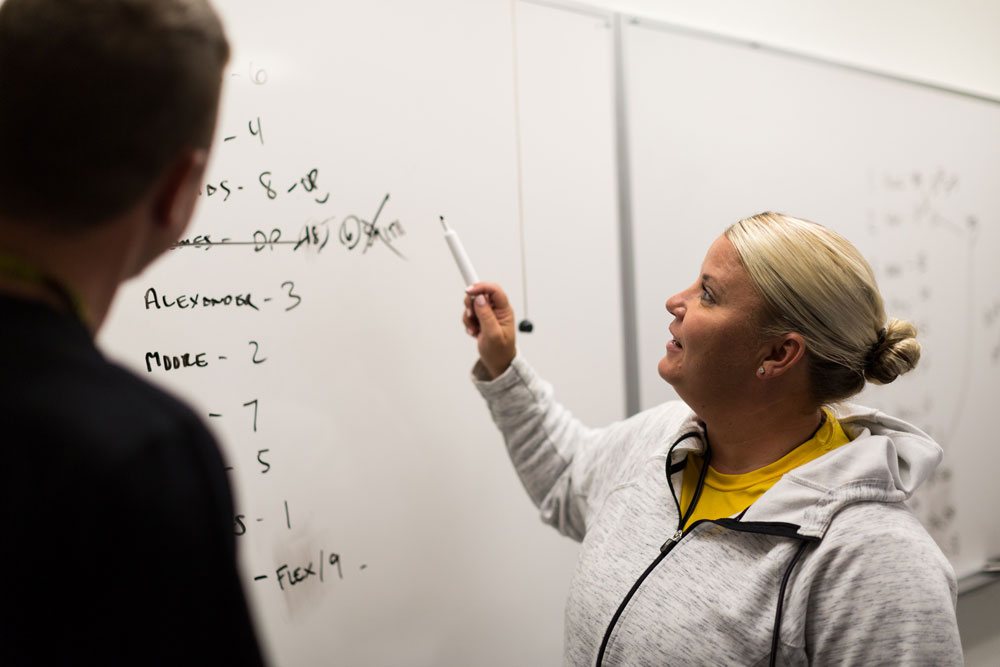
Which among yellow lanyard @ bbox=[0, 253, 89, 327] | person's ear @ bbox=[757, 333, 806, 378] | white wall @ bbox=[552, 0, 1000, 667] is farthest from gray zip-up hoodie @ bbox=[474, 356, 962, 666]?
white wall @ bbox=[552, 0, 1000, 667]

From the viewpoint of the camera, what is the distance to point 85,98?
12.9 inches

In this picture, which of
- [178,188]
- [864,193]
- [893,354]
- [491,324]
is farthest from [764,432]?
[864,193]

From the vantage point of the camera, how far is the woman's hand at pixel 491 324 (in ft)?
3.31

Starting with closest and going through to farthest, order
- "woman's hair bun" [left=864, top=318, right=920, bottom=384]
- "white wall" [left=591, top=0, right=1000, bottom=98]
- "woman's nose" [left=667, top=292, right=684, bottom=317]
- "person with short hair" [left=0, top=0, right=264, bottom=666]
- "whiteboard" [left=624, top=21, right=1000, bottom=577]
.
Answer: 1. "person with short hair" [left=0, top=0, right=264, bottom=666]
2. "woman's hair bun" [left=864, top=318, right=920, bottom=384]
3. "woman's nose" [left=667, top=292, right=684, bottom=317]
4. "whiteboard" [left=624, top=21, right=1000, bottom=577]
5. "white wall" [left=591, top=0, right=1000, bottom=98]

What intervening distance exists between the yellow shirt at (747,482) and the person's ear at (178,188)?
714mm

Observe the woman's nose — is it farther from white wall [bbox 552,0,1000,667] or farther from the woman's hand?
white wall [bbox 552,0,1000,667]

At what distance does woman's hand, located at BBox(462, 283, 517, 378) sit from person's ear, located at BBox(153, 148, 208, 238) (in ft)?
2.05

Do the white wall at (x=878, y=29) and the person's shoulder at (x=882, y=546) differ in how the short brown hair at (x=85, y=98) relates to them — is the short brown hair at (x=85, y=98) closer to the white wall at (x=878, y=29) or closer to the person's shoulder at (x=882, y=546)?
the person's shoulder at (x=882, y=546)

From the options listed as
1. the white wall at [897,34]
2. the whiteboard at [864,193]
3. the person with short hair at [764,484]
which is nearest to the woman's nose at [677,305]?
the person with short hair at [764,484]

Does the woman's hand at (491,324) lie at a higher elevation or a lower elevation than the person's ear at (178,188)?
lower

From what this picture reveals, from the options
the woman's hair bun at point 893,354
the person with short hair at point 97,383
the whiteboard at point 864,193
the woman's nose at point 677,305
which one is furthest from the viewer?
the whiteboard at point 864,193

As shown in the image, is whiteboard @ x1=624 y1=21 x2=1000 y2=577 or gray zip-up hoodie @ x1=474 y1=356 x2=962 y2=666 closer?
gray zip-up hoodie @ x1=474 y1=356 x2=962 y2=666

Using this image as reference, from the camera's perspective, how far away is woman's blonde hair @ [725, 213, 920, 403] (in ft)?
2.79

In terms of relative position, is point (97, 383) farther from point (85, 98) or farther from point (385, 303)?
point (385, 303)
